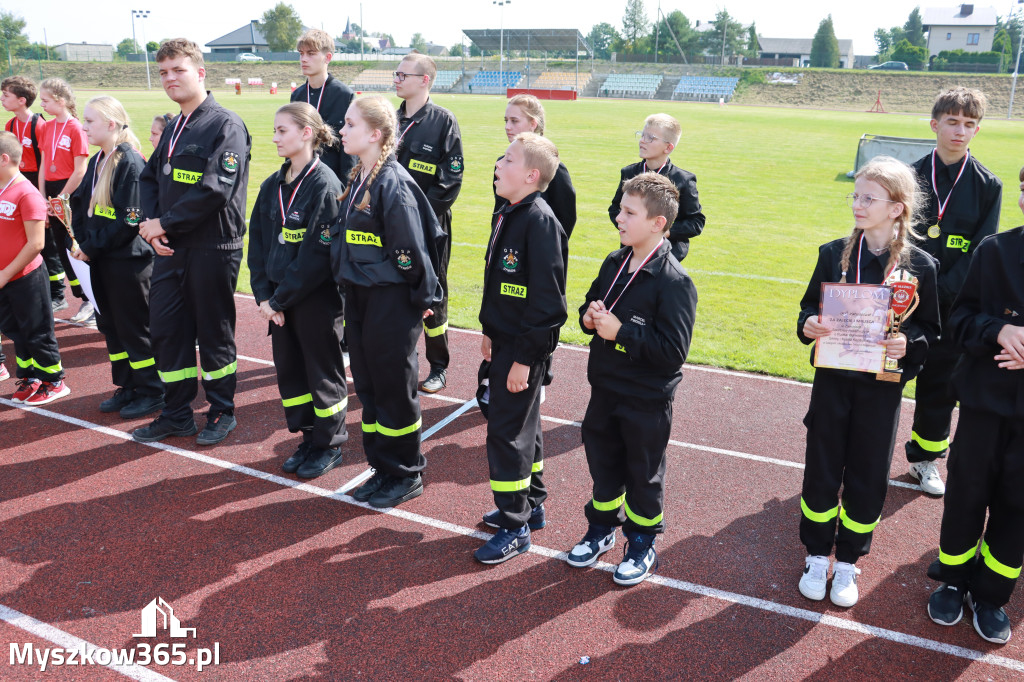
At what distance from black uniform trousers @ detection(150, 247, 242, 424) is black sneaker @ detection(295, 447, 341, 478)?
96 cm

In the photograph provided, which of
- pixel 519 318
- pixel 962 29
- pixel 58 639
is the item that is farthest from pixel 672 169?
pixel 962 29

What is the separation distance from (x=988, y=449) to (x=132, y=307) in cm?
586

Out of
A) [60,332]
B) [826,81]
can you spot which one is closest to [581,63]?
[826,81]

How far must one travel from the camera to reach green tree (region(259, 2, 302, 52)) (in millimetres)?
117625

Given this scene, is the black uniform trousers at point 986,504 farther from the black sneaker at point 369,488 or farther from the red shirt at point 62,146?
the red shirt at point 62,146

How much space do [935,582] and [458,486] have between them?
9.17 feet

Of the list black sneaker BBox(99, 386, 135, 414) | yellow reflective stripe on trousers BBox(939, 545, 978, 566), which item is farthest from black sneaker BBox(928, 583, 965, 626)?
black sneaker BBox(99, 386, 135, 414)

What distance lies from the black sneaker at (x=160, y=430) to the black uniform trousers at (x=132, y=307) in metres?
0.60

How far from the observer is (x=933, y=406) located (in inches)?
192

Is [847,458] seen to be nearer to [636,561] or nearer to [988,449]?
[988,449]

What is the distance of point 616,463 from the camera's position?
3.96 m

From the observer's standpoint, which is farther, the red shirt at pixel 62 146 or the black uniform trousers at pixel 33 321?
the red shirt at pixel 62 146

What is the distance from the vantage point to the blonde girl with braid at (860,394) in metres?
3.52

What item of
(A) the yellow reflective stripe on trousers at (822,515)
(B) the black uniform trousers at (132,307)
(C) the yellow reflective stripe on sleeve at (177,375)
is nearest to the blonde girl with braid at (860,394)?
(A) the yellow reflective stripe on trousers at (822,515)
